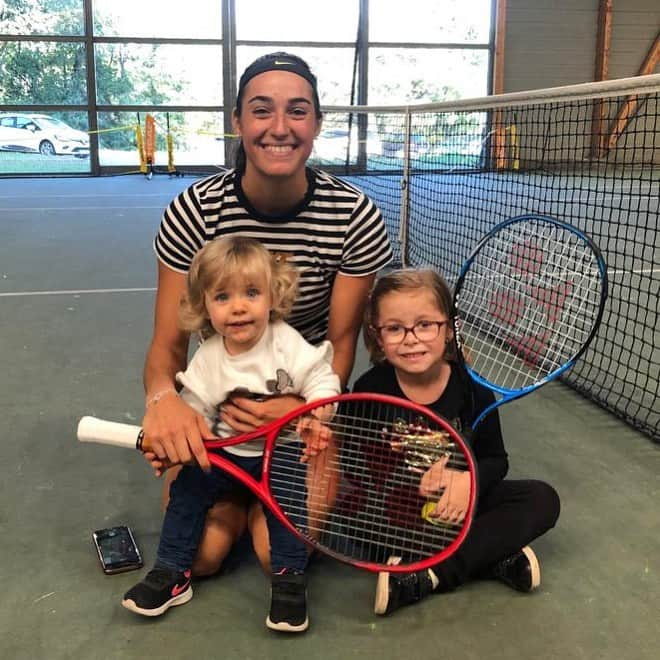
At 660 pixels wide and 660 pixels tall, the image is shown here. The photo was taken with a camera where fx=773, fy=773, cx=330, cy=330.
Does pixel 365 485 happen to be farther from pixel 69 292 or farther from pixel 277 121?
pixel 69 292

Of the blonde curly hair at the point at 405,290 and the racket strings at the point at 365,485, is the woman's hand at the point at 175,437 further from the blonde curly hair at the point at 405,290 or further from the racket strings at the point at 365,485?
the blonde curly hair at the point at 405,290

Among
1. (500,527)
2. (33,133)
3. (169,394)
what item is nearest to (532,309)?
(500,527)

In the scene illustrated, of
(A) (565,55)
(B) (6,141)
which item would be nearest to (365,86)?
(A) (565,55)

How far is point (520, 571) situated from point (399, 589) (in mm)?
266

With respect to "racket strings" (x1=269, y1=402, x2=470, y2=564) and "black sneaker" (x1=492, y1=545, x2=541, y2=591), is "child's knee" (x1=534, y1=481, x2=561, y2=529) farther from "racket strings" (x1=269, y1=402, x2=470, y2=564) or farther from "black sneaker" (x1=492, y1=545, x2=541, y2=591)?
"racket strings" (x1=269, y1=402, x2=470, y2=564)

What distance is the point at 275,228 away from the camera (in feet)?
6.01

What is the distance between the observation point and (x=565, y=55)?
1270 cm

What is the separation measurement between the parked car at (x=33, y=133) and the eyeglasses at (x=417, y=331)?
11222 mm

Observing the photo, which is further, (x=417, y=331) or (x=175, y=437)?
(x=417, y=331)

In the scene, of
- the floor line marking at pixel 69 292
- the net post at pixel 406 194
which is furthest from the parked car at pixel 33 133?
the net post at pixel 406 194

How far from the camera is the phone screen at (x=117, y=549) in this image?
1.72 metres

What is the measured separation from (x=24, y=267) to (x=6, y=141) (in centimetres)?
780

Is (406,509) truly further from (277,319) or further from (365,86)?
(365,86)

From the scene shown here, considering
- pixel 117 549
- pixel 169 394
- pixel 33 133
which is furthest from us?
pixel 33 133
